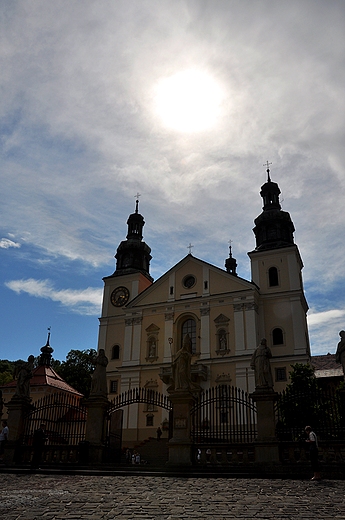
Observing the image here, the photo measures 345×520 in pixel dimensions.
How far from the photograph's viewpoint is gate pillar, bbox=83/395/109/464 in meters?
15.8

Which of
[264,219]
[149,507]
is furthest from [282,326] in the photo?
[149,507]

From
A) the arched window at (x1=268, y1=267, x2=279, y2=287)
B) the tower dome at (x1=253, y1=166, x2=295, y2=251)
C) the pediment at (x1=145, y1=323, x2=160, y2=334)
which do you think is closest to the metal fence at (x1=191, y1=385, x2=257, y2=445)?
the arched window at (x1=268, y1=267, x2=279, y2=287)

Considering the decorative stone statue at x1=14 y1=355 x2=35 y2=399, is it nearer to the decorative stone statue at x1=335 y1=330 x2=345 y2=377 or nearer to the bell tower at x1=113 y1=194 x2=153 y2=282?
the decorative stone statue at x1=335 y1=330 x2=345 y2=377

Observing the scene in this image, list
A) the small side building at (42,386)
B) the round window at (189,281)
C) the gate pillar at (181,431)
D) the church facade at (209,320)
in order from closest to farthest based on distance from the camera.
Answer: the gate pillar at (181,431) → the church facade at (209,320) → the small side building at (42,386) → the round window at (189,281)

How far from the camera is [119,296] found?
143ft

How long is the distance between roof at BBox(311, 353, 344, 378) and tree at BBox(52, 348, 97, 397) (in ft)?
74.8

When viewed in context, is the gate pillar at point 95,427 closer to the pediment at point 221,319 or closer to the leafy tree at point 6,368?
the pediment at point 221,319

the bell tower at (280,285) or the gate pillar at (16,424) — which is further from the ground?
the bell tower at (280,285)

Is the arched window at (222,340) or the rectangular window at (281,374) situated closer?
the rectangular window at (281,374)

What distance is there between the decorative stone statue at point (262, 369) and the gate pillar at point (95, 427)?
5628mm

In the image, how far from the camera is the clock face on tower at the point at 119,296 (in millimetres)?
43188

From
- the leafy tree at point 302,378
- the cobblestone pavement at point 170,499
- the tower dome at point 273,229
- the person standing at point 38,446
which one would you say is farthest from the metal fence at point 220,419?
the tower dome at point 273,229

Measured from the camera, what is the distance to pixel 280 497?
26.5 ft

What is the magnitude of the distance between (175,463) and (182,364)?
3.16 metres
